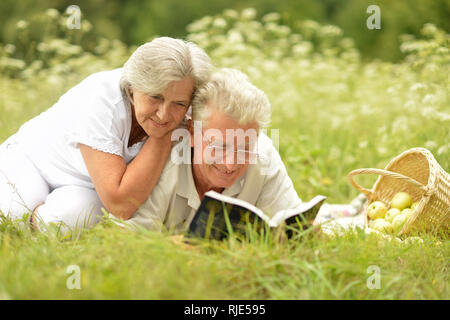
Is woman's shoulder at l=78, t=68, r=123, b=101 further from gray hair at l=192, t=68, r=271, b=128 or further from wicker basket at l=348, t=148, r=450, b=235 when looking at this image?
wicker basket at l=348, t=148, r=450, b=235

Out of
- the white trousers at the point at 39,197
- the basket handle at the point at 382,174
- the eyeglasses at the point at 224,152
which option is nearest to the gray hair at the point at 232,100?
the eyeglasses at the point at 224,152

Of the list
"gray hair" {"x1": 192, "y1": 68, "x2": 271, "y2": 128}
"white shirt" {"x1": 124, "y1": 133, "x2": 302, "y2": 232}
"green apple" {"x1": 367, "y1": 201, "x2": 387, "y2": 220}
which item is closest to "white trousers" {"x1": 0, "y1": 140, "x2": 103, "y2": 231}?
"white shirt" {"x1": 124, "y1": 133, "x2": 302, "y2": 232}

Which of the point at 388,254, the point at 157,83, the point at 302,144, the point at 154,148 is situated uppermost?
the point at 157,83

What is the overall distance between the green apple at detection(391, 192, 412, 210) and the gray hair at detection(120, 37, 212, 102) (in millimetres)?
1928

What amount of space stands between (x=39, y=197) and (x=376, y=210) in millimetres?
2450

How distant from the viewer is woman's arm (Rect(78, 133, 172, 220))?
2.84m

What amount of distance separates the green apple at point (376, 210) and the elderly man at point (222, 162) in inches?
43.6

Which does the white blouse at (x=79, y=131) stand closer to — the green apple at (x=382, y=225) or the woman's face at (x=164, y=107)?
the woman's face at (x=164, y=107)

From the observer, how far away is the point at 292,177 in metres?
5.02

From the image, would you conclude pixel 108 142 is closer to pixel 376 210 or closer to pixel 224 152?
pixel 224 152

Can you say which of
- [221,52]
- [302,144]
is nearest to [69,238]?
[302,144]
